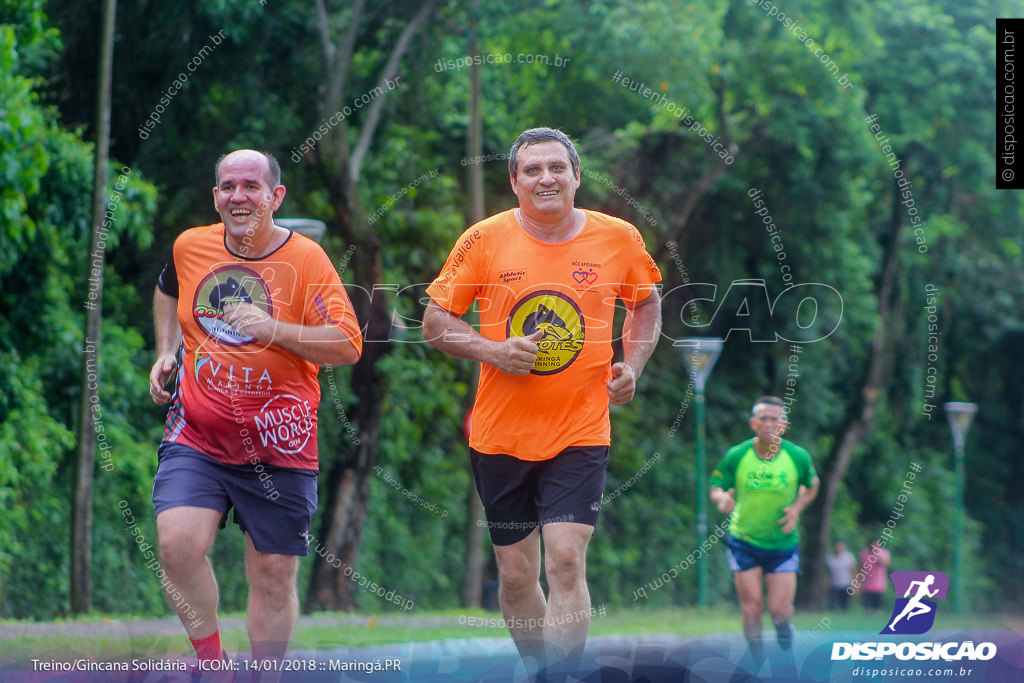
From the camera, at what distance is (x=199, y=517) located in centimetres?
384

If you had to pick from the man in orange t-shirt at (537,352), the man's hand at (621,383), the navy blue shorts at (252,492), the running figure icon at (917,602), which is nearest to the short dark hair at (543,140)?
the man in orange t-shirt at (537,352)

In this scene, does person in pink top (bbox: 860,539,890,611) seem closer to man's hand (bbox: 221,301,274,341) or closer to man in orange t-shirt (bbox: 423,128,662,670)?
man in orange t-shirt (bbox: 423,128,662,670)

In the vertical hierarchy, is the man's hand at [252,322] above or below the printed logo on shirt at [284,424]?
above

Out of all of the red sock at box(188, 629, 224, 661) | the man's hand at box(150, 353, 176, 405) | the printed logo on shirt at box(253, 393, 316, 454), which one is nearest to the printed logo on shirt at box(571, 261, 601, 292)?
the printed logo on shirt at box(253, 393, 316, 454)

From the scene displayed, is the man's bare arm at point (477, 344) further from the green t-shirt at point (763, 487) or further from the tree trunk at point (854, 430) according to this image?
the tree trunk at point (854, 430)

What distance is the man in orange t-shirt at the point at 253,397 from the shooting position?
3.93 meters

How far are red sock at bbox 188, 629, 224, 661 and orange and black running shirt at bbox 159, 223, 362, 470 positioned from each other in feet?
2.07

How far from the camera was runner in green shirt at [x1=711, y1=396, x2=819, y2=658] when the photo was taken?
284 inches

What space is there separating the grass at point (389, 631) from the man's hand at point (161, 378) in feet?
4.00

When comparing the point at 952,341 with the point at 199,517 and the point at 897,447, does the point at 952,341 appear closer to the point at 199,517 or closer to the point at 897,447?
the point at 897,447

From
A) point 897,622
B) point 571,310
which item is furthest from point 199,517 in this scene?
point 897,622

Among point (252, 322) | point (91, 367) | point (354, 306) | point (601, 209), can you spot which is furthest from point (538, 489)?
point (601, 209)

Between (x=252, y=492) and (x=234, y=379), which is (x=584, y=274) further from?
(x=252, y=492)

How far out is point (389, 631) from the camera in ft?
27.0
